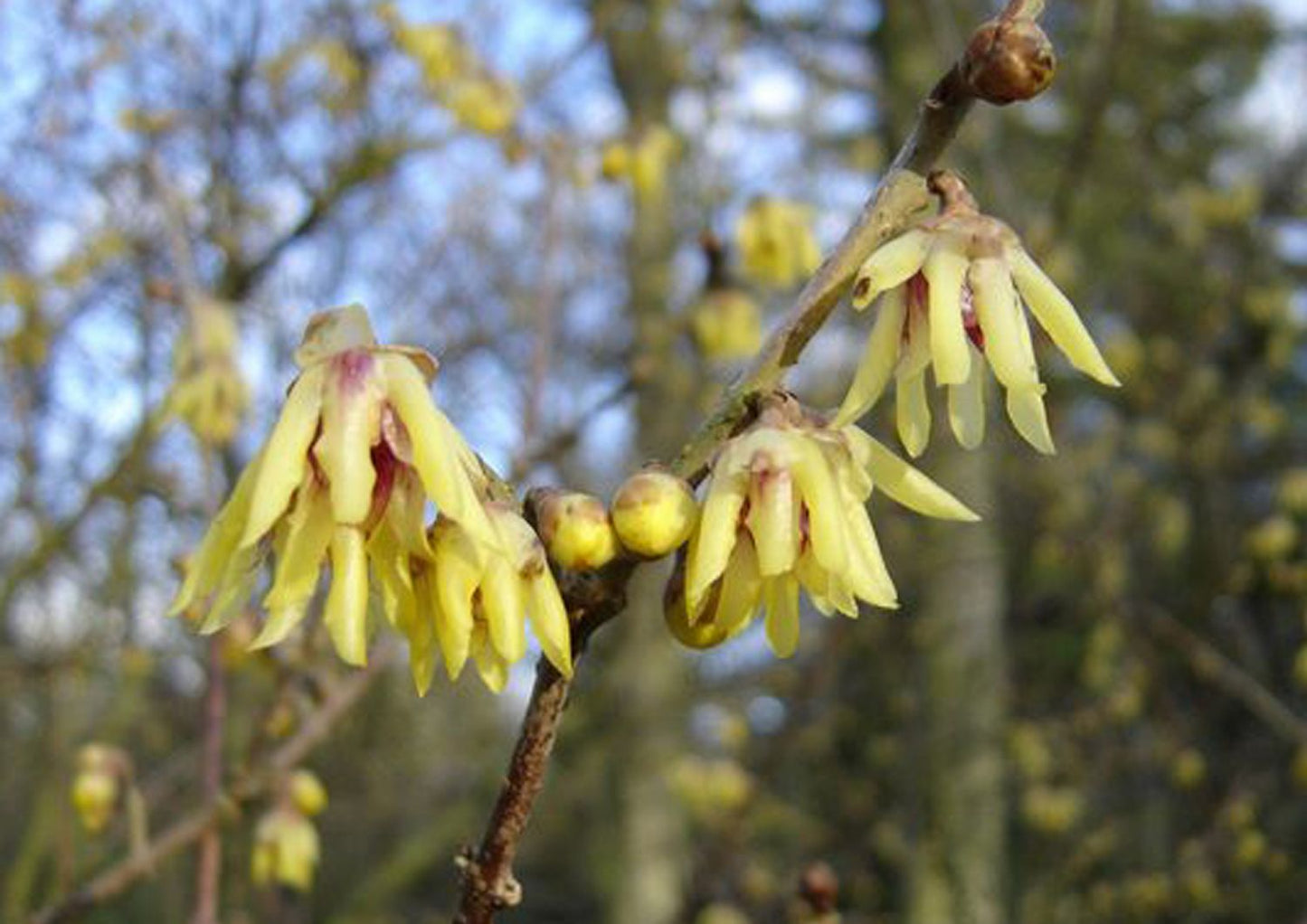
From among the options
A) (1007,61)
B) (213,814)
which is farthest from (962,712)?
(1007,61)

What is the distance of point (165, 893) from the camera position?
4.93 m

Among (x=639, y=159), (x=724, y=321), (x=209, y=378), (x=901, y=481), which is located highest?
(x=639, y=159)

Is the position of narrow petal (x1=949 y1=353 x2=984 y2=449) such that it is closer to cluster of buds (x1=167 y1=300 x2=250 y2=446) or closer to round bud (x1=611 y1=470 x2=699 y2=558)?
round bud (x1=611 y1=470 x2=699 y2=558)

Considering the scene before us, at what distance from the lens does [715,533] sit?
41.0 inches

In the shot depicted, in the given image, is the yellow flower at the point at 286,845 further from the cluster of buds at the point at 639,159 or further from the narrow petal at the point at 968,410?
the cluster of buds at the point at 639,159

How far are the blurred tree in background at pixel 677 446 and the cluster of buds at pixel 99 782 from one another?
9.6 inches

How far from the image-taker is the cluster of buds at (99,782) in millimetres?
2502

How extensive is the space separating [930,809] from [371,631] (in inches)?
181

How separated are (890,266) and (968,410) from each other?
14 centimetres

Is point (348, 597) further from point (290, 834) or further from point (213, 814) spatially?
point (290, 834)

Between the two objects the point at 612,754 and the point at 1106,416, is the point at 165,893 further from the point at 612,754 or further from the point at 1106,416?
the point at 1106,416

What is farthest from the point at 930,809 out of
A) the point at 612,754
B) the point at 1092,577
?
the point at 612,754

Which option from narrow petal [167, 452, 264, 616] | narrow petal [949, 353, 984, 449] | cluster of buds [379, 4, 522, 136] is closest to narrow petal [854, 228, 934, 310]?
narrow petal [949, 353, 984, 449]

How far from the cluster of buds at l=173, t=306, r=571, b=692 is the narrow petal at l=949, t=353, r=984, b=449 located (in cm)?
35
